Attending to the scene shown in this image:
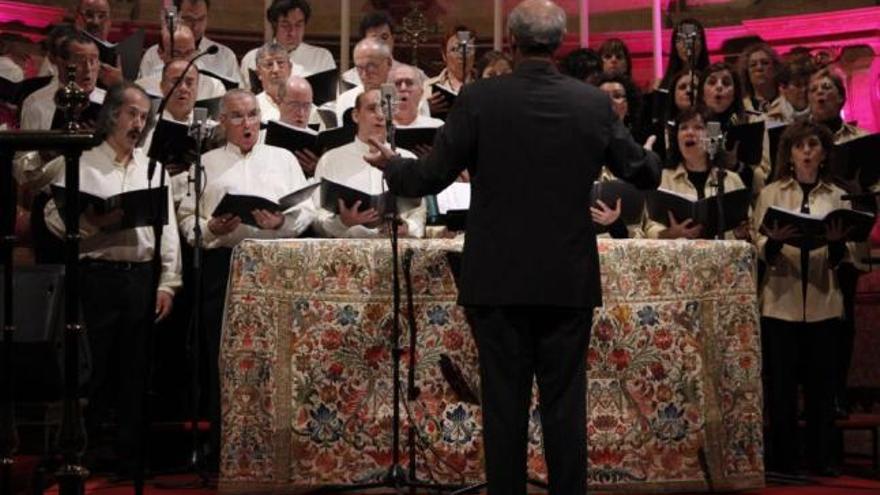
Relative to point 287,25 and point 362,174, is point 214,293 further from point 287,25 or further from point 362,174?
point 287,25

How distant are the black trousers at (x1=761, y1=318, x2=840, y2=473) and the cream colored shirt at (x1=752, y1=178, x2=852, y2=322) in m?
0.05

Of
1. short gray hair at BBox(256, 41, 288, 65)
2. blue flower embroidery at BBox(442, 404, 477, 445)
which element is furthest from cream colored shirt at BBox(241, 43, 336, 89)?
blue flower embroidery at BBox(442, 404, 477, 445)

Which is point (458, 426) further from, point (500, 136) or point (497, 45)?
point (497, 45)

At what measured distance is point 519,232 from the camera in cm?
430

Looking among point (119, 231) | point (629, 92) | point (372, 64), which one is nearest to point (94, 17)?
point (372, 64)

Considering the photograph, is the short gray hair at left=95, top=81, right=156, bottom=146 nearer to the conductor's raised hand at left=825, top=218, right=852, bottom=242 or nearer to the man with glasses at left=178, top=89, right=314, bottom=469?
the man with glasses at left=178, top=89, right=314, bottom=469

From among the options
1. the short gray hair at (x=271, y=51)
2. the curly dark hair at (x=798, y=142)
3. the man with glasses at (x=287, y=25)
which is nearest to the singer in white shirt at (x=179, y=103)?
the short gray hair at (x=271, y=51)

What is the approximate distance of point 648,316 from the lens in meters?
5.57

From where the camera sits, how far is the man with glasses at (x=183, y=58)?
7.51 metres

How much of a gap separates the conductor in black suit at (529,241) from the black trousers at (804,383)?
2.41 metres

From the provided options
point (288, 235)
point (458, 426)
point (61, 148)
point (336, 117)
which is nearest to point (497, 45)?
point (336, 117)

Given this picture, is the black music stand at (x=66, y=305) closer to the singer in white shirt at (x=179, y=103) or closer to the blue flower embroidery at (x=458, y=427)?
the blue flower embroidery at (x=458, y=427)

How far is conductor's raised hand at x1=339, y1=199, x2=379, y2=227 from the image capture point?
19.1 ft

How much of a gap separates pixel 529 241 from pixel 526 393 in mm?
440
